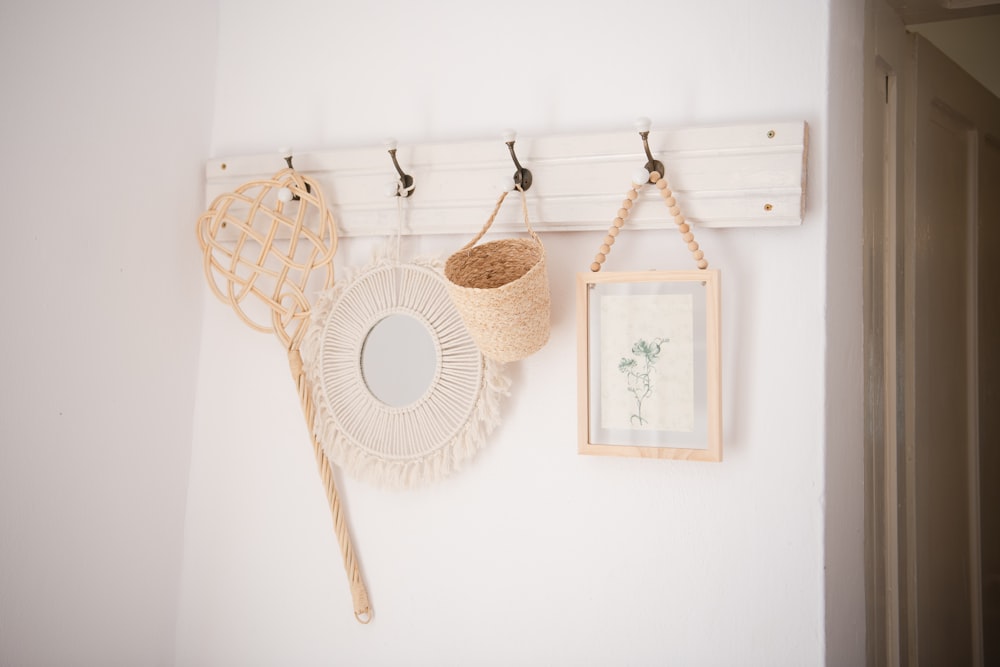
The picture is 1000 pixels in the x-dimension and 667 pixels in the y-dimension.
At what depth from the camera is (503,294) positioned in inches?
33.7

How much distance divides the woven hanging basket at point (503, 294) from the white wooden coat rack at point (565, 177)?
1.8 inches

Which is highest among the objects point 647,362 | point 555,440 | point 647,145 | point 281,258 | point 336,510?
point 647,145

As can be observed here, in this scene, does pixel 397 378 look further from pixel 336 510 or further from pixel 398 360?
pixel 336 510

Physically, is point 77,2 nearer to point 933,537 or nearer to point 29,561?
point 29,561

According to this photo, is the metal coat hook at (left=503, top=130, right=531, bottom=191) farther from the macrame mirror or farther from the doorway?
the doorway

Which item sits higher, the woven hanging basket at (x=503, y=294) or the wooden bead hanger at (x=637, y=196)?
the wooden bead hanger at (x=637, y=196)

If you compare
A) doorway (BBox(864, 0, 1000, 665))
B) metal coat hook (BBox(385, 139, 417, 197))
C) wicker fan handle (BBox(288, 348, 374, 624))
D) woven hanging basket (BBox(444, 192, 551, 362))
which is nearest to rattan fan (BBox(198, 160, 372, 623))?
wicker fan handle (BBox(288, 348, 374, 624))

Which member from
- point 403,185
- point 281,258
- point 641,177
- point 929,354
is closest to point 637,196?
point 641,177

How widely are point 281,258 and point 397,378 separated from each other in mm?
241

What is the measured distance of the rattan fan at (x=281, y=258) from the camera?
1090mm

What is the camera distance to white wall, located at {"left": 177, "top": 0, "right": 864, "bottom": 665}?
0.93 m

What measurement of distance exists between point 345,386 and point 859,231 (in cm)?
73

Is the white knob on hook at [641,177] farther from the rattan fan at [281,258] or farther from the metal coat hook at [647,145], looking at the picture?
the rattan fan at [281,258]

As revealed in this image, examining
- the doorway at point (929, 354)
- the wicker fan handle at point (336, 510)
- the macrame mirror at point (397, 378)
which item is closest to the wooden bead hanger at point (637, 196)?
the macrame mirror at point (397, 378)
